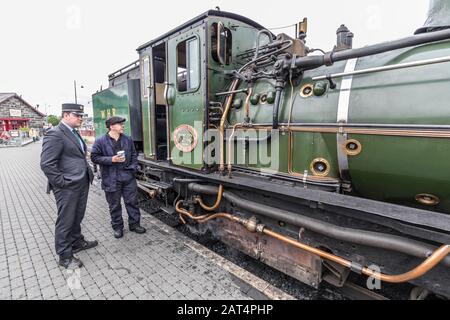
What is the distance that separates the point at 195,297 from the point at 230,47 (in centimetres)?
317

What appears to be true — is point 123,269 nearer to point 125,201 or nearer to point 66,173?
point 125,201

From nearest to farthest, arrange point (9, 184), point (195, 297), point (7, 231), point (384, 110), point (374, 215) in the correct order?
point (374, 215)
point (384, 110)
point (195, 297)
point (7, 231)
point (9, 184)

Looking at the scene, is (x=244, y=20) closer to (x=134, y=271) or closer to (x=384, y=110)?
(x=384, y=110)

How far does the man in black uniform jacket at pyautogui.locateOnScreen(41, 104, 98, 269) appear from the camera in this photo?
9.44 feet

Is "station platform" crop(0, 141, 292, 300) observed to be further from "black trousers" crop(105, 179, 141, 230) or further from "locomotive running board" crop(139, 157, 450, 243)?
"locomotive running board" crop(139, 157, 450, 243)

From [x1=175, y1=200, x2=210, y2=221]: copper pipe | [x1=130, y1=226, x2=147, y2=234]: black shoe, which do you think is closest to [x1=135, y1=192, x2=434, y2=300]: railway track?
[x1=175, y1=200, x2=210, y2=221]: copper pipe

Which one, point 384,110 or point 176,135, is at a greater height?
point 384,110

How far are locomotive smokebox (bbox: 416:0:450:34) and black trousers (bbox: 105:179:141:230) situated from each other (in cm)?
399

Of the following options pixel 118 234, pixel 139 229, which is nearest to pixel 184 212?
pixel 139 229

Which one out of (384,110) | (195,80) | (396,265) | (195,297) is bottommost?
(195,297)

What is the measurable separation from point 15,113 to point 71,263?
46.4m

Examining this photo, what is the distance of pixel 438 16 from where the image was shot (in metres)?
2.01

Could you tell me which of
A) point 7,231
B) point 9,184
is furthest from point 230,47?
point 9,184

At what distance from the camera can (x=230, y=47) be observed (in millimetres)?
3477
